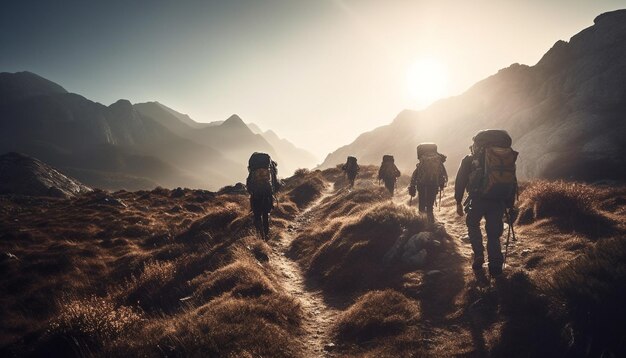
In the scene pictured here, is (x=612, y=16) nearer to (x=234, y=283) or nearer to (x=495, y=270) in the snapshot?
(x=495, y=270)

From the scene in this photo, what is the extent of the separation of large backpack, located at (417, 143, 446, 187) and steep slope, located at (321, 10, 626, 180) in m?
48.3

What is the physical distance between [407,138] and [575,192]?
607 ft

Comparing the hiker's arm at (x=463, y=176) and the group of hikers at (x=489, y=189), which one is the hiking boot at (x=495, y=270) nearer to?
the group of hikers at (x=489, y=189)

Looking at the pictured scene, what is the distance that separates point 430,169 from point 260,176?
23.7 feet

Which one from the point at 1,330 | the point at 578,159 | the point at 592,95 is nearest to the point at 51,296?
the point at 1,330

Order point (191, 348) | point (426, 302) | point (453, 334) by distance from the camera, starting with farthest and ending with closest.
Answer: point (426, 302), point (453, 334), point (191, 348)

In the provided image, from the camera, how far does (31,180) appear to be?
167 ft

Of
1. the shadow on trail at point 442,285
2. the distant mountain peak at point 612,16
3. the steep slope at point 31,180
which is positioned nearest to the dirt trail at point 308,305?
the shadow on trail at point 442,285

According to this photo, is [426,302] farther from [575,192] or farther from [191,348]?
[575,192]

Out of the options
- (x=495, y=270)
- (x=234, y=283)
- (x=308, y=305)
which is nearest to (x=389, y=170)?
(x=495, y=270)

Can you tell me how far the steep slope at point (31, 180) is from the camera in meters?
48.9

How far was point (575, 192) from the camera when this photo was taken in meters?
11.9

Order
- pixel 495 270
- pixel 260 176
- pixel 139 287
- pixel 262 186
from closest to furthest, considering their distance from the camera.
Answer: pixel 495 270 → pixel 139 287 → pixel 262 186 → pixel 260 176

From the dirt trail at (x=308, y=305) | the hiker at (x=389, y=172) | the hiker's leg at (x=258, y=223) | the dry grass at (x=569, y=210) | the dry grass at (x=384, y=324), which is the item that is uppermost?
the hiker at (x=389, y=172)
